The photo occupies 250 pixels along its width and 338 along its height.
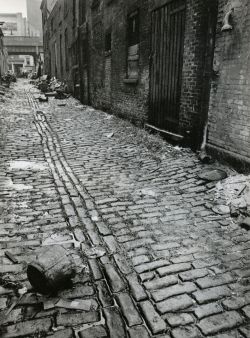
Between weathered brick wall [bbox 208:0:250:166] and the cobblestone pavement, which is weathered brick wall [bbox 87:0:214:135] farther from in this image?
the cobblestone pavement

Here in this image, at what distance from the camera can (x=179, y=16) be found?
7.17 meters

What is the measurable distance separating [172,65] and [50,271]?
244 inches

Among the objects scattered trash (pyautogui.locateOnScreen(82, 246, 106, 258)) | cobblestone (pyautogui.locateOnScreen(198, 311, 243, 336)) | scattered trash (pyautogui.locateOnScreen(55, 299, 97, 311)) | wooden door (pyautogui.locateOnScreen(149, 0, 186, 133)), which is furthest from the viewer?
wooden door (pyautogui.locateOnScreen(149, 0, 186, 133))

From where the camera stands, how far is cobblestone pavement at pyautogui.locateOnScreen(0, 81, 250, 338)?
2.51m

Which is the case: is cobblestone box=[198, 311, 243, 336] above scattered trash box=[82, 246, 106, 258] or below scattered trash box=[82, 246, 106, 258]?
below

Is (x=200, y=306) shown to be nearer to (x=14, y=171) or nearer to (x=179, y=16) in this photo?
(x=14, y=171)

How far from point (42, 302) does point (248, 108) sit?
4196mm

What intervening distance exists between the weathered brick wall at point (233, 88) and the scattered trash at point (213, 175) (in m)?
0.40

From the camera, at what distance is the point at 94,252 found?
11.3 ft

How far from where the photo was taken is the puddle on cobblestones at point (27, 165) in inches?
250

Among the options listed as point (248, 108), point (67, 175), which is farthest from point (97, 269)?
point (248, 108)

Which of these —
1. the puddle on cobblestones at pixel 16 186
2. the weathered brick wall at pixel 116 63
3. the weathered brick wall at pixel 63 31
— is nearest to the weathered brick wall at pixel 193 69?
the weathered brick wall at pixel 116 63

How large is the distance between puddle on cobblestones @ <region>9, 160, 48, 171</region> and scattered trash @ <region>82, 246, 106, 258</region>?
3.23 metres

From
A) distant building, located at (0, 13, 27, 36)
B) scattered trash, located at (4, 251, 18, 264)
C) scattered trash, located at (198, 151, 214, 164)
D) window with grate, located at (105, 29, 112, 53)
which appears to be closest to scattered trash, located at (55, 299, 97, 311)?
scattered trash, located at (4, 251, 18, 264)
